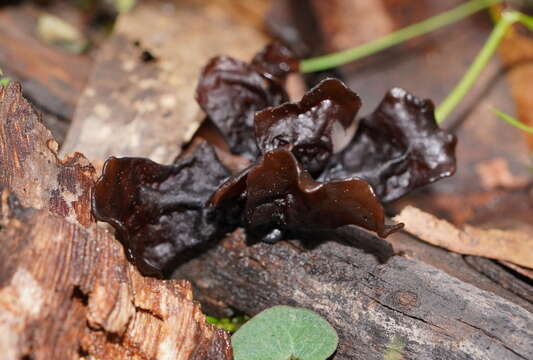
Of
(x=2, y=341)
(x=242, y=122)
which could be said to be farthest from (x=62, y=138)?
(x=2, y=341)

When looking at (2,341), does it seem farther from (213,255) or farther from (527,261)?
(527,261)

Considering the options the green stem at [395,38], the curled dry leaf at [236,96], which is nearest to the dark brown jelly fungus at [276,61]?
the curled dry leaf at [236,96]

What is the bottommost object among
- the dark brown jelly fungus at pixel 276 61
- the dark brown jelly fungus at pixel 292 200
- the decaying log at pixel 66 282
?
the decaying log at pixel 66 282

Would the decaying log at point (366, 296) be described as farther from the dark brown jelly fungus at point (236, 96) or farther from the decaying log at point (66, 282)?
the dark brown jelly fungus at point (236, 96)

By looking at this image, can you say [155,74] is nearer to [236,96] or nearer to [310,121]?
[236,96]

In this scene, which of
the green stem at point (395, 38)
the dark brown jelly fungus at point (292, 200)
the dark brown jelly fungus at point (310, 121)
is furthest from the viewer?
the green stem at point (395, 38)

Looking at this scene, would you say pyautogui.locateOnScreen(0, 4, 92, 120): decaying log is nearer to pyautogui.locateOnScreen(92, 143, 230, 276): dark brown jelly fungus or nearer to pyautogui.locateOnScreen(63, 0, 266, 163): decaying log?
pyautogui.locateOnScreen(63, 0, 266, 163): decaying log

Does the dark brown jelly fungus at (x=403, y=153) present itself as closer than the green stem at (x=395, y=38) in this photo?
Yes

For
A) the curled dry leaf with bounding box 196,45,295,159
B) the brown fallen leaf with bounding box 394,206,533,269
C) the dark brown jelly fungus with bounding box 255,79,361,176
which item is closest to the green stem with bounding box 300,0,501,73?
the curled dry leaf with bounding box 196,45,295,159
